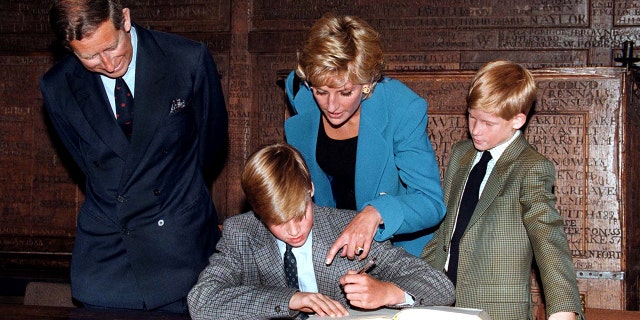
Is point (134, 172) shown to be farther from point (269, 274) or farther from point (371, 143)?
point (371, 143)

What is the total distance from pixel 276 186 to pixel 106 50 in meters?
0.82

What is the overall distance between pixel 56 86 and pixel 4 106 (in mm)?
3136

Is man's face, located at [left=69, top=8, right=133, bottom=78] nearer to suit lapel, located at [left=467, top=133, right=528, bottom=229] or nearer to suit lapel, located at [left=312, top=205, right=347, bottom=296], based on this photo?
suit lapel, located at [left=312, top=205, right=347, bottom=296]

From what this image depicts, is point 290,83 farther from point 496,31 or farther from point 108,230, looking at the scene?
point 496,31

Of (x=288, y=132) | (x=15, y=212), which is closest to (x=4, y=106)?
(x=15, y=212)

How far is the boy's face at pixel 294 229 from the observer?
2.55m

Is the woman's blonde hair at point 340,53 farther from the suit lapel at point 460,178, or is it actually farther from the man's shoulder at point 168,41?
the suit lapel at point 460,178

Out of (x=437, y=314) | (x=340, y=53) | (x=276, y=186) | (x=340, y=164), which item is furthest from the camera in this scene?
(x=340, y=164)

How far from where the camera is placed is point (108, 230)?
2.97 meters

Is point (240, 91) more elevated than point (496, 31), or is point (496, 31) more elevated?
point (496, 31)

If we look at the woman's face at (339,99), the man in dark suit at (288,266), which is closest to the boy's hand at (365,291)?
the man in dark suit at (288,266)

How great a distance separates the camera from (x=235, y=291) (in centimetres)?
241

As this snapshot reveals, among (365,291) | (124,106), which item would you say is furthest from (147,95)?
(365,291)

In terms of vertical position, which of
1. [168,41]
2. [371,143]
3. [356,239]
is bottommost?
[356,239]
